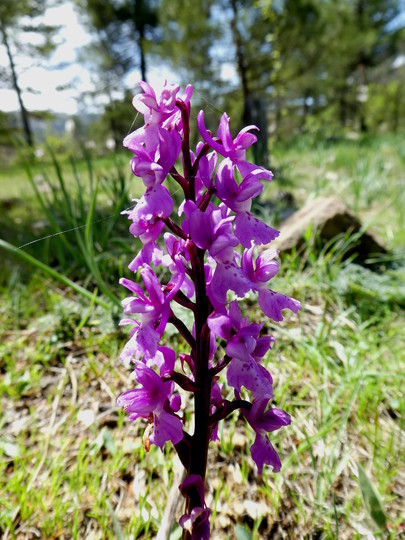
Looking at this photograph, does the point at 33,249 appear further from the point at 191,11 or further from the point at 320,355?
the point at 191,11

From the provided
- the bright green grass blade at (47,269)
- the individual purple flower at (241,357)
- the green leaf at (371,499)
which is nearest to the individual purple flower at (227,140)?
the individual purple flower at (241,357)

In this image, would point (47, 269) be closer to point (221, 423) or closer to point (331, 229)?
point (221, 423)

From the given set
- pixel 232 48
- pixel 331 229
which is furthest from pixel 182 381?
pixel 232 48

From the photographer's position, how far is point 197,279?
0.63 metres

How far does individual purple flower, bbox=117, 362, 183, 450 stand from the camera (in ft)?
1.94

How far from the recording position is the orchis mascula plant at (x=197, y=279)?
58 centimetres

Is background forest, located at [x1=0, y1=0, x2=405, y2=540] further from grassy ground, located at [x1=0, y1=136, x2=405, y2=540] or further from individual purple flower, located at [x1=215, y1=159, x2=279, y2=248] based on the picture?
individual purple flower, located at [x1=215, y1=159, x2=279, y2=248]

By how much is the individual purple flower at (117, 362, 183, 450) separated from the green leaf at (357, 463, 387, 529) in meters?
0.41

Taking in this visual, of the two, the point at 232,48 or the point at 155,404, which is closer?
the point at 155,404

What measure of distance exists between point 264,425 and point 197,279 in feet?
0.97

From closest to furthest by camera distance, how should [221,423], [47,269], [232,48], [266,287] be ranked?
[266,287]
[221,423]
[47,269]
[232,48]

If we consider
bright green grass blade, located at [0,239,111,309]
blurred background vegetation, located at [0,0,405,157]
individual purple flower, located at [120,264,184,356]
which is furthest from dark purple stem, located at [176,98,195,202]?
blurred background vegetation, located at [0,0,405,157]

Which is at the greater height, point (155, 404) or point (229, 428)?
point (155, 404)

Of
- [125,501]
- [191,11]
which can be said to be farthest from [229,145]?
[191,11]
